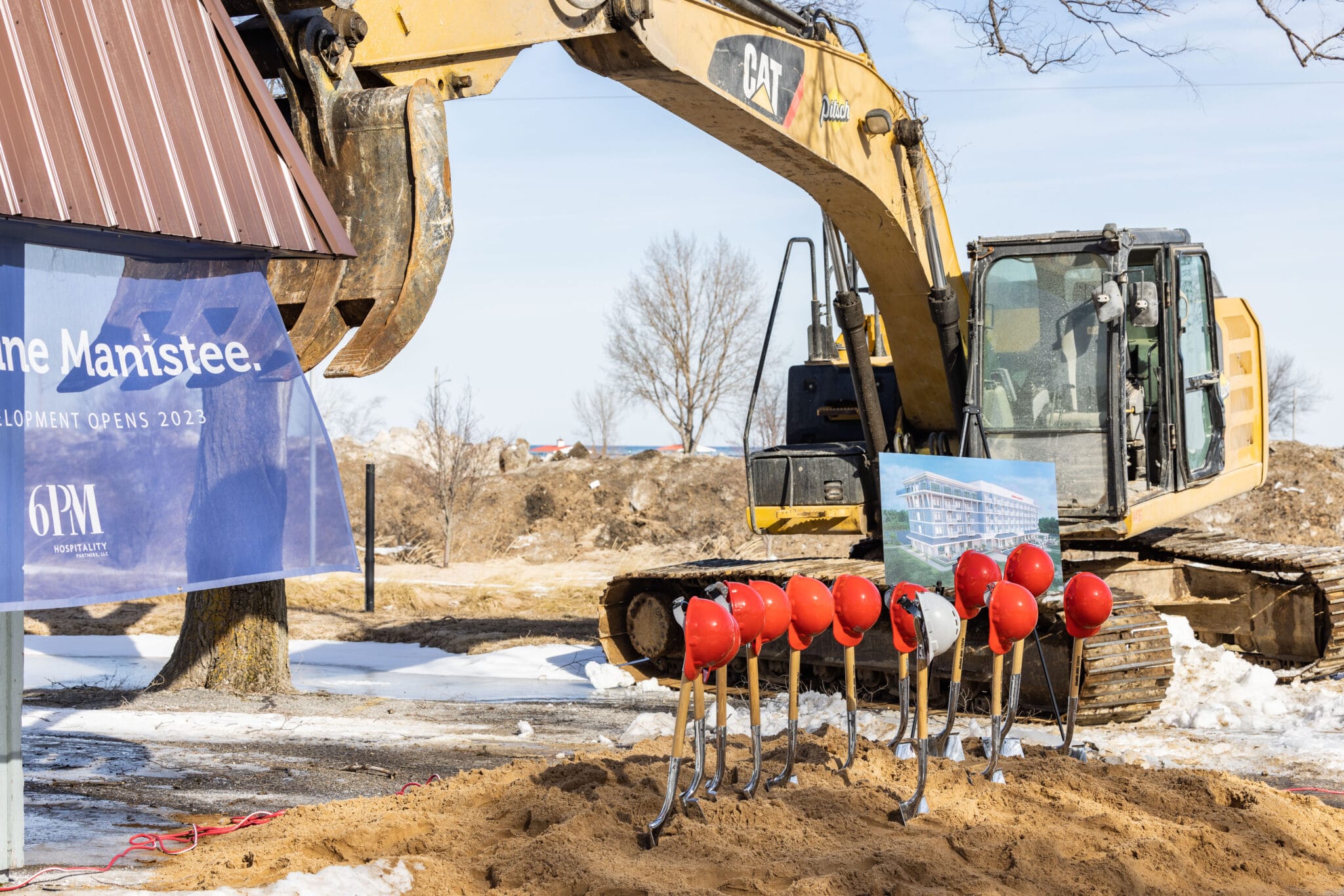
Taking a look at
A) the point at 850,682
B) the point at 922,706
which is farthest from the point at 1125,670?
the point at 922,706

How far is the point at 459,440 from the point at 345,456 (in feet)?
→ 39.8

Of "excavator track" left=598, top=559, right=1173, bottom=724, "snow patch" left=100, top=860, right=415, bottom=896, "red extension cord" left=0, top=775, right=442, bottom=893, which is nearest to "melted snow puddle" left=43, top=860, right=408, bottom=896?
"snow patch" left=100, top=860, right=415, bottom=896

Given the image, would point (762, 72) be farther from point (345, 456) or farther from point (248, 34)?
point (345, 456)

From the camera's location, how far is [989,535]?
8.41 metres

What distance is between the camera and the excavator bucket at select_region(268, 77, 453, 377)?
216 inches

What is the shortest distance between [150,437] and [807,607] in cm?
284

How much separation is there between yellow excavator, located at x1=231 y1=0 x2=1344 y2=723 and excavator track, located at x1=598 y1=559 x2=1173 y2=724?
2cm

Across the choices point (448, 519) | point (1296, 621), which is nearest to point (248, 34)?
point (1296, 621)

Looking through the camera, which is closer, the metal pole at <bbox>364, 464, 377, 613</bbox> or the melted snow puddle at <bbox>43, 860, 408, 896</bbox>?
the melted snow puddle at <bbox>43, 860, 408, 896</bbox>

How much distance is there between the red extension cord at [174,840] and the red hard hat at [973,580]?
9.38 ft

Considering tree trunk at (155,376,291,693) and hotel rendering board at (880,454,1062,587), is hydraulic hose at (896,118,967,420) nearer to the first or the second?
hotel rendering board at (880,454,1062,587)

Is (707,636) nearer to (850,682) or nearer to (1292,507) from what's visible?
(850,682)

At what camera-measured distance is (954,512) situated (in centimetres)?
833

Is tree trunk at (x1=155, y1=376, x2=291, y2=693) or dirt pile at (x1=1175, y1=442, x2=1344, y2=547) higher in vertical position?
tree trunk at (x1=155, y1=376, x2=291, y2=693)
